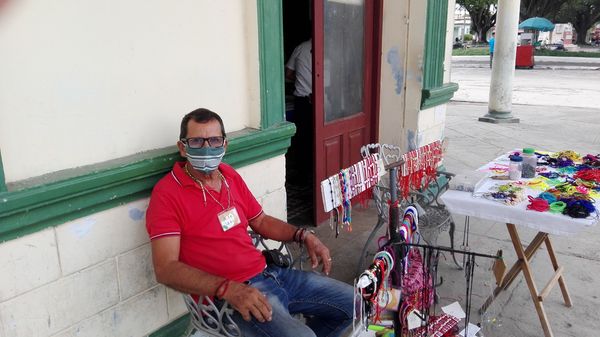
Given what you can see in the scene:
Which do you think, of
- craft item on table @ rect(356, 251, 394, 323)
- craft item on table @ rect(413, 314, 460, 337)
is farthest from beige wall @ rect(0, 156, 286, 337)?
craft item on table @ rect(413, 314, 460, 337)

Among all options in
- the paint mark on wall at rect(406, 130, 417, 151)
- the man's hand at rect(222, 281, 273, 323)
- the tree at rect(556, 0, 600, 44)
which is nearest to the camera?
the man's hand at rect(222, 281, 273, 323)

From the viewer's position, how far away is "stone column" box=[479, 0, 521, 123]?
8766 millimetres

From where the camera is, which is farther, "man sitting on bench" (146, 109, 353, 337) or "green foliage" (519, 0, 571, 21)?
"green foliage" (519, 0, 571, 21)

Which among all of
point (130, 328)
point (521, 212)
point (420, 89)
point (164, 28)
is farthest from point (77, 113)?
point (420, 89)

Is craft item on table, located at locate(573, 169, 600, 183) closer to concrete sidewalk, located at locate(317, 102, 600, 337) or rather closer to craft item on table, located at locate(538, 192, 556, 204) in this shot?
Answer: craft item on table, located at locate(538, 192, 556, 204)

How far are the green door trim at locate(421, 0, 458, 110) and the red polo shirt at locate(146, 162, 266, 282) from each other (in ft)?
9.81

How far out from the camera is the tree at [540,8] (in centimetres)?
3484

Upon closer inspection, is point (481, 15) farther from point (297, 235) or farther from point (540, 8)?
point (297, 235)

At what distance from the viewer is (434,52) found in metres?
4.58

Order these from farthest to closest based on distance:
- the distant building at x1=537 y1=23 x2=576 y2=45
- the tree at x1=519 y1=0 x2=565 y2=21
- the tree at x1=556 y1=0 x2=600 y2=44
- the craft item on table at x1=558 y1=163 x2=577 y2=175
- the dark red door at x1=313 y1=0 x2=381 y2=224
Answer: the distant building at x1=537 y1=23 x2=576 y2=45
the tree at x1=556 y1=0 x2=600 y2=44
the tree at x1=519 y1=0 x2=565 y2=21
the dark red door at x1=313 y1=0 x2=381 y2=224
the craft item on table at x1=558 y1=163 x2=577 y2=175

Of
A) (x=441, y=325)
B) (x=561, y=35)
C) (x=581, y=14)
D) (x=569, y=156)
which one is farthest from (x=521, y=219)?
(x=561, y=35)

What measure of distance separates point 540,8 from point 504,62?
31.0m

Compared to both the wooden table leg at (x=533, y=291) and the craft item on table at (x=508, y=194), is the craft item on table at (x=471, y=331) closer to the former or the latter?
the wooden table leg at (x=533, y=291)

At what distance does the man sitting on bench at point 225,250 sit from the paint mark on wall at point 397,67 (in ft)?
9.16
